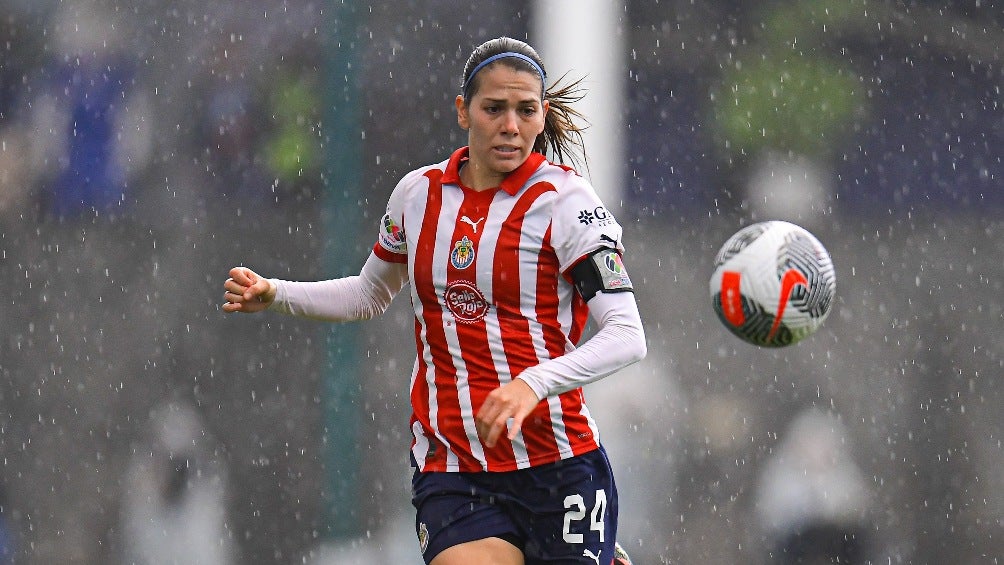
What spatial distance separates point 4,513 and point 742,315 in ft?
14.2

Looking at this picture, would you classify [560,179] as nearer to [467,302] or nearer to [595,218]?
[595,218]

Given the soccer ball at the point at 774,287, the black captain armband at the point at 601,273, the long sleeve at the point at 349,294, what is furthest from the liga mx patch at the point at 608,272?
the long sleeve at the point at 349,294

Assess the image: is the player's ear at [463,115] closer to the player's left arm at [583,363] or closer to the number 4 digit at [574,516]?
the player's left arm at [583,363]

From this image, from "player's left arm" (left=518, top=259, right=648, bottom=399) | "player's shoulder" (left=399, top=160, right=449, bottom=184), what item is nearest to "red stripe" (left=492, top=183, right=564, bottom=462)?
"player's left arm" (left=518, top=259, right=648, bottom=399)

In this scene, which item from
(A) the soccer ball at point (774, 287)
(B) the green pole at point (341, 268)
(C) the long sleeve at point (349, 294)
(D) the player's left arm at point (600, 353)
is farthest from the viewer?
(B) the green pole at point (341, 268)

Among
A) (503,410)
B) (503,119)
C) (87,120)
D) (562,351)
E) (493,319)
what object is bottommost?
(503,410)

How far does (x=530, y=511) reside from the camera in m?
3.36

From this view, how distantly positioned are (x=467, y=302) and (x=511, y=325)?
122mm

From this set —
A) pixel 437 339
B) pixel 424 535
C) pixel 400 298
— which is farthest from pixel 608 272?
pixel 400 298

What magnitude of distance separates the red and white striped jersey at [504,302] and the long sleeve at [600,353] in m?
0.13

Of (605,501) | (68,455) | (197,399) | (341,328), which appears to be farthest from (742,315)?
(68,455)

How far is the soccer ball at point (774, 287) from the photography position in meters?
3.27

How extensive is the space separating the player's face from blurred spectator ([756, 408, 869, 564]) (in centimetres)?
354

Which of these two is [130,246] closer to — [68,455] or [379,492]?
[68,455]
